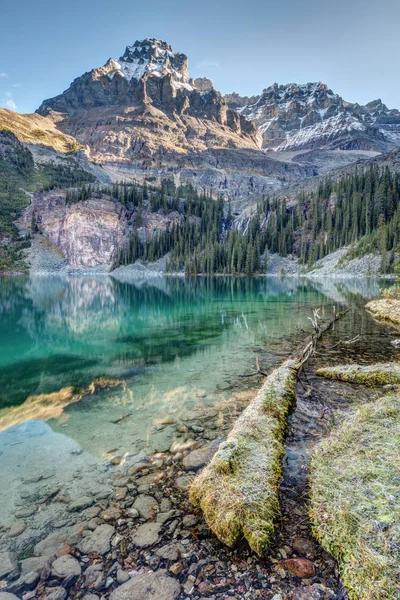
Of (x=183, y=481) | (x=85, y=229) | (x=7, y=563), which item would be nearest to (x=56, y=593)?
(x=7, y=563)

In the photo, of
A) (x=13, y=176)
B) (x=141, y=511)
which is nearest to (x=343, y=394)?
(x=141, y=511)

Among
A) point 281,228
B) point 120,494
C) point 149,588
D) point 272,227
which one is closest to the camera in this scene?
point 149,588

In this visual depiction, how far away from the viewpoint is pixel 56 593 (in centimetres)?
405

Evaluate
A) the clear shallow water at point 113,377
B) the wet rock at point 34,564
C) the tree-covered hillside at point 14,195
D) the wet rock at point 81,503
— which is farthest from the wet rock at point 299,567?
the tree-covered hillside at point 14,195

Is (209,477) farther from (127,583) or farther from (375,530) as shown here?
(375,530)

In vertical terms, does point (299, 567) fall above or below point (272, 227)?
below

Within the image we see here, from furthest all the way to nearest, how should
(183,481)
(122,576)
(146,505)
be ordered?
1. (183,481)
2. (146,505)
3. (122,576)

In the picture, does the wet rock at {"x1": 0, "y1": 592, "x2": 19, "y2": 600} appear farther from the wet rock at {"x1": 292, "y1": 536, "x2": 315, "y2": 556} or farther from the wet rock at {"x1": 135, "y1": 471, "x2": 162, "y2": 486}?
the wet rock at {"x1": 292, "y1": 536, "x2": 315, "y2": 556}

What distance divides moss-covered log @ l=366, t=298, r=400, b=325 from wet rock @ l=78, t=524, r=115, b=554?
2359 cm

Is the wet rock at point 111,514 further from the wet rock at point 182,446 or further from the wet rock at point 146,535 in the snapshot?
the wet rock at point 182,446

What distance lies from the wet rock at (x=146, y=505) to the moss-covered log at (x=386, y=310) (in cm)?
2265

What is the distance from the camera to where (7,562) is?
4.63 m

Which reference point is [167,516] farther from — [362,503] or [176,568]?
[362,503]

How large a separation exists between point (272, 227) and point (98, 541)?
141m
